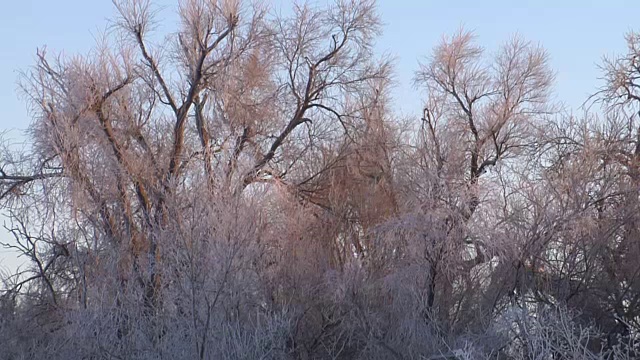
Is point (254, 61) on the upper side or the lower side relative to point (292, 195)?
upper

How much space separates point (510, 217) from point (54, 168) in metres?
11.8

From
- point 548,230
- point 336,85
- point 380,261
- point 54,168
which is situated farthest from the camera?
point 336,85

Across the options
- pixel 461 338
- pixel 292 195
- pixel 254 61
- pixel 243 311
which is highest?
pixel 254 61

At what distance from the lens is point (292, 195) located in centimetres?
2970

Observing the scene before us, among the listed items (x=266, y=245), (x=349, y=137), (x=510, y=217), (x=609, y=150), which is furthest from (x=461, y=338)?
(x=349, y=137)

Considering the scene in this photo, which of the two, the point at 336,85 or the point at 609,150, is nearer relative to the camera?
the point at 609,150

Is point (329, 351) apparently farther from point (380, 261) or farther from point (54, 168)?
point (54, 168)

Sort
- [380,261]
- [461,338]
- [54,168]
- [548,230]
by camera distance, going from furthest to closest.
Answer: [54,168] → [380,261] → [548,230] → [461,338]

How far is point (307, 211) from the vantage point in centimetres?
2938

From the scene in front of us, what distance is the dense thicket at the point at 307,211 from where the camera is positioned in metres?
21.9

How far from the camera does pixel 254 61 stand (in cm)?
3081

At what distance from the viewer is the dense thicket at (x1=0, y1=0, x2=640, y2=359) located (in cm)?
2194

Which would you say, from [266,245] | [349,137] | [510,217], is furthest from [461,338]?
[349,137]

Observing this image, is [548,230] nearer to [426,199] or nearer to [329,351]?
[426,199]
